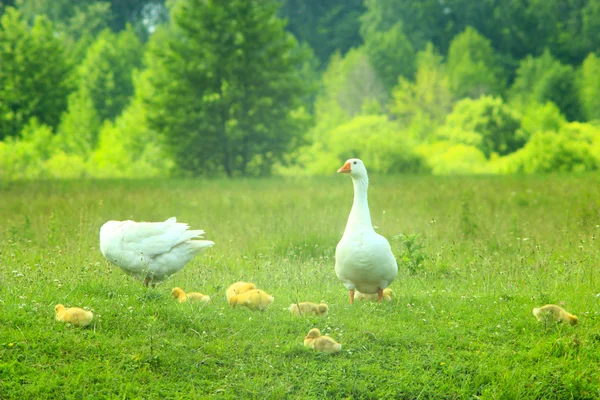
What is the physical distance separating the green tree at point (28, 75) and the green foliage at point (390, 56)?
29.5 meters

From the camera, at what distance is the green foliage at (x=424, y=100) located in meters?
55.0

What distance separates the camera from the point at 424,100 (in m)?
57.7

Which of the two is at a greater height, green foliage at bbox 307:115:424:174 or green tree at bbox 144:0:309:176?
green tree at bbox 144:0:309:176

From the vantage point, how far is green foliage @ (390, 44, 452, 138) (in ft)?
180

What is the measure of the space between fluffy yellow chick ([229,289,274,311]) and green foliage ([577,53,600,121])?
51.7 m

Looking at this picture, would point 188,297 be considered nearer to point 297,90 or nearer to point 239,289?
point 239,289

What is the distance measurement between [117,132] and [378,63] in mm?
27837

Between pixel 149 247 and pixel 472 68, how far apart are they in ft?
178

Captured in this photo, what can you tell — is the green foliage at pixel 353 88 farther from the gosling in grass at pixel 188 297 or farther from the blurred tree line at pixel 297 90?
the gosling in grass at pixel 188 297

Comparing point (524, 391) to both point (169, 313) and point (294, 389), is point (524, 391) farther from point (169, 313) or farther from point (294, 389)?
point (169, 313)

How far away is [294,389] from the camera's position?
678 cm

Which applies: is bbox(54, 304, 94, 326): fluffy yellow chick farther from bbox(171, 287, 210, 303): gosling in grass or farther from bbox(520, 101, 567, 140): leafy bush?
bbox(520, 101, 567, 140): leafy bush

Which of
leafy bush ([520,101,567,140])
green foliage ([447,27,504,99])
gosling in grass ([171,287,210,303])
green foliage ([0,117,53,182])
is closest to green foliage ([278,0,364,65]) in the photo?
green foliage ([447,27,504,99])

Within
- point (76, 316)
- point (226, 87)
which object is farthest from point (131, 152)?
point (76, 316)
